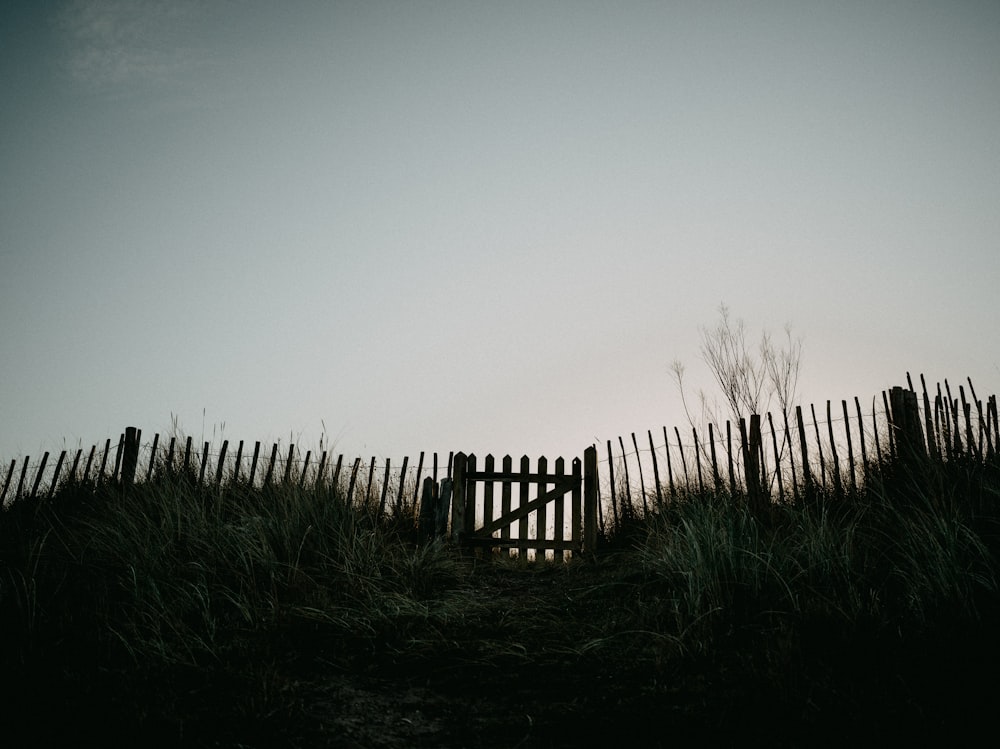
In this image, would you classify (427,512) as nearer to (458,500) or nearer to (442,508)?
(442,508)

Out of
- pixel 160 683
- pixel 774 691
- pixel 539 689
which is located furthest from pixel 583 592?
pixel 160 683

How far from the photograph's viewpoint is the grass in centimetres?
231

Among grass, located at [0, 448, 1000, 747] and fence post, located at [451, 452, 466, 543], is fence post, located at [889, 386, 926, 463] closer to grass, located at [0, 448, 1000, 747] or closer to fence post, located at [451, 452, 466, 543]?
grass, located at [0, 448, 1000, 747]

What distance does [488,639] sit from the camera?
3443 mm

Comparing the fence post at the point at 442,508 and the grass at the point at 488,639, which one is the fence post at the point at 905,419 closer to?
the grass at the point at 488,639

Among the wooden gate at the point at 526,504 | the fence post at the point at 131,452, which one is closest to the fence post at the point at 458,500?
the wooden gate at the point at 526,504

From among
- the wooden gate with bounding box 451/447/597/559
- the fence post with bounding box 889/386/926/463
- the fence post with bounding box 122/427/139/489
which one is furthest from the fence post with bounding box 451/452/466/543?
the fence post with bounding box 889/386/926/463

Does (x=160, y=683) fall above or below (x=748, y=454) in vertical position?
below

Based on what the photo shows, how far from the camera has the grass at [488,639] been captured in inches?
91.0

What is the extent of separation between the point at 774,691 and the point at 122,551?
4367 mm

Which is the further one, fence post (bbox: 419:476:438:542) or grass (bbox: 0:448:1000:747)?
fence post (bbox: 419:476:438:542)

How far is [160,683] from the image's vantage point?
264 cm

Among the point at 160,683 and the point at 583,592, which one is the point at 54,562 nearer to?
the point at 160,683

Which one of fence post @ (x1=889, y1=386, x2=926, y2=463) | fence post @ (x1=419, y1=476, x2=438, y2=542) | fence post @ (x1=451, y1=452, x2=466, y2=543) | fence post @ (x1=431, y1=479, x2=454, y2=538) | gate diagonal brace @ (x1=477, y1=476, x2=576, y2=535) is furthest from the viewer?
gate diagonal brace @ (x1=477, y1=476, x2=576, y2=535)
